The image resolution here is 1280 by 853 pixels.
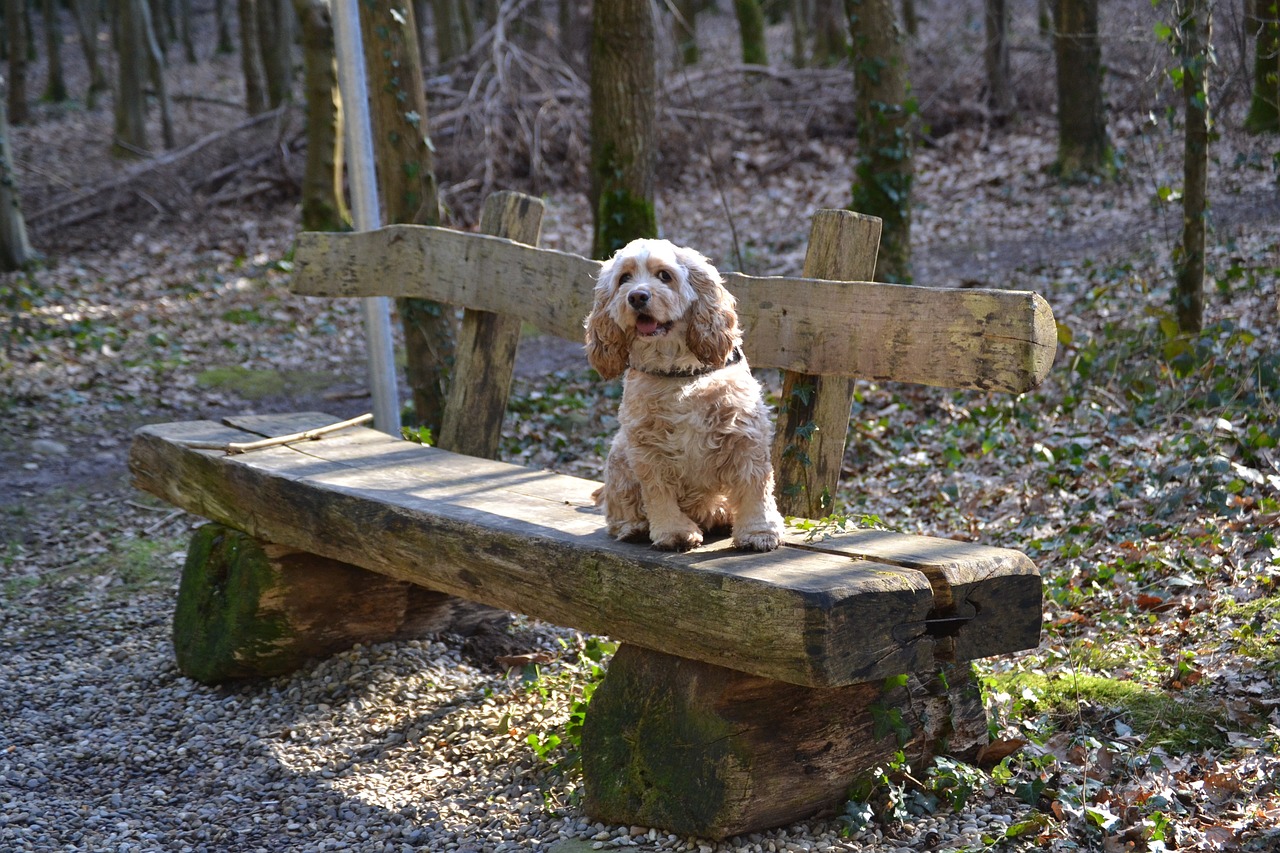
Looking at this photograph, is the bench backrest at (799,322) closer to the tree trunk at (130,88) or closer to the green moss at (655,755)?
the green moss at (655,755)

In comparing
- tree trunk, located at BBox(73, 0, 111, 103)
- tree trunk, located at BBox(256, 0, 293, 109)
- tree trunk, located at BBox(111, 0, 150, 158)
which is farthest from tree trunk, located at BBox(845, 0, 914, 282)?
tree trunk, located at BBox(73, 0, 111, 103)

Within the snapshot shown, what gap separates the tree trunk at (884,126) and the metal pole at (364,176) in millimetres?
4649

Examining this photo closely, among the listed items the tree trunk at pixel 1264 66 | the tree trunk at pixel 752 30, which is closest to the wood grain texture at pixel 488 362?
the tree trunk at pixel 1264 66

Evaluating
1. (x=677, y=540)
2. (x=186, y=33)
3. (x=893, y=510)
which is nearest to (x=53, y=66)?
(x=186, y=33)

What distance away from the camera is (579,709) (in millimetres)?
4441

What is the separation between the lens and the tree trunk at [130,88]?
64.1 feet

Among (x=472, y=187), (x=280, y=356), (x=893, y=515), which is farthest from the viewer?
(x=472, y=187)

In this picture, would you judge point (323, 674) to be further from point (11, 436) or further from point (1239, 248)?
point (1239, 248)

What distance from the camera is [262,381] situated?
34.2ft

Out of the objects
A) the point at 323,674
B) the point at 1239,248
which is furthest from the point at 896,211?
the point at 323,674

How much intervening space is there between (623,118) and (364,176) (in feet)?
10.8

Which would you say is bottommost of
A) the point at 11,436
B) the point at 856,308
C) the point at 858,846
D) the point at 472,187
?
the point at 858,846

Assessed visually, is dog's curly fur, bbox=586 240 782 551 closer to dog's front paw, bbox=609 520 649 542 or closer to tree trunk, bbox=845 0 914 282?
dog's front paw, bbox=609 520 649 542

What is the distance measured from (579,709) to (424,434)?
2.61 metres
